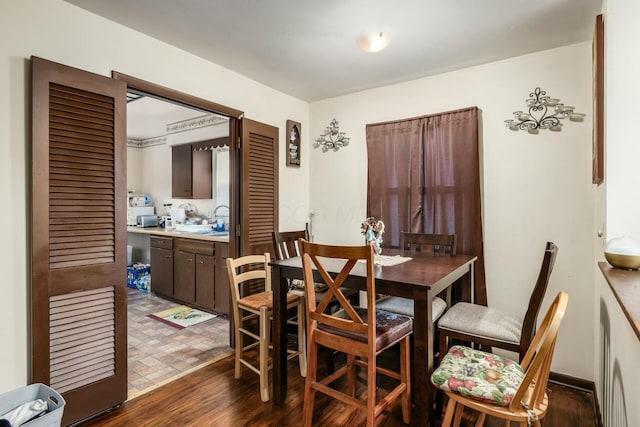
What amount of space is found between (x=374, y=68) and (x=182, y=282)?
10.6ft

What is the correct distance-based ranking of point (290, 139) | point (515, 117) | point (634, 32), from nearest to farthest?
point (634, 32)
point (515, 117)
point (290, 139)

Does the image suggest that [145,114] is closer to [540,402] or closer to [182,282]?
[182,282]

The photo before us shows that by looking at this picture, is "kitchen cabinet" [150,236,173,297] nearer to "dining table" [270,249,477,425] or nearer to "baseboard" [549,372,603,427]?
"dining table" [270,249,477,425]

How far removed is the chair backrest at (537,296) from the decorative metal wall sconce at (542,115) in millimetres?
1163

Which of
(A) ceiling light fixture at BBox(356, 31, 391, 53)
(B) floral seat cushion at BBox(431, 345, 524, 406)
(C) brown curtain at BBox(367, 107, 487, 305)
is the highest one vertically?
(A) ceiling light fixture at BBox(356, 31, 391, 53)

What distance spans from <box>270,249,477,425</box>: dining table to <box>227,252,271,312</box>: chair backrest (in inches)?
12.8

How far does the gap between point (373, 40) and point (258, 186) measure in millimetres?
1627

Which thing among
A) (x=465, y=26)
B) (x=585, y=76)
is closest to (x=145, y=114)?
(x=465, y=26)

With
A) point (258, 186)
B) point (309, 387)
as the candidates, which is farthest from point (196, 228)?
point (309, 387)

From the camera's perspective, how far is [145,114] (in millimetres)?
4426

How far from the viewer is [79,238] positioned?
1.92 m

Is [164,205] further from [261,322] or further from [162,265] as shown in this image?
[261,322]

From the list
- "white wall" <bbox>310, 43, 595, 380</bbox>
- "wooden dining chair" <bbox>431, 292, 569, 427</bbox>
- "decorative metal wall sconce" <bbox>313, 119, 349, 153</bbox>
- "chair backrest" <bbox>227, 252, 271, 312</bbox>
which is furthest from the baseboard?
"decorative metal wall sconce" <bbox>313, 119, 349, 153</bbox>

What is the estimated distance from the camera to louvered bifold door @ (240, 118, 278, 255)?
120 inches
